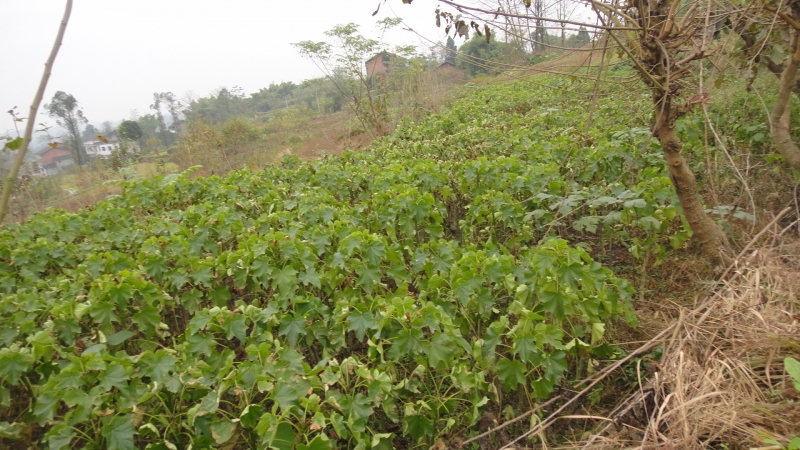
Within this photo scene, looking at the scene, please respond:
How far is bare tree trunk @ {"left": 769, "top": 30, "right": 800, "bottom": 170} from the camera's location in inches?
124

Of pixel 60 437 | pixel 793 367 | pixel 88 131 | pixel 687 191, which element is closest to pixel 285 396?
pixel 60 437

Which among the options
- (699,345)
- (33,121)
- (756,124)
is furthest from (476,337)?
(756,124)

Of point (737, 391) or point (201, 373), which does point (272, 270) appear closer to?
point (201, 373)

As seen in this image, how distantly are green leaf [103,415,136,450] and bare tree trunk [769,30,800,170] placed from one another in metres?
4.28

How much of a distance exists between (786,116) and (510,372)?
3055 mm

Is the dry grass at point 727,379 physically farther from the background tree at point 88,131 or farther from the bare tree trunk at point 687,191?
the background tree at point 88,131

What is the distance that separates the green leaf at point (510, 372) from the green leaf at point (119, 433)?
152cm

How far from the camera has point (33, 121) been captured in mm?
722

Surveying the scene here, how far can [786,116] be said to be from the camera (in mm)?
3330

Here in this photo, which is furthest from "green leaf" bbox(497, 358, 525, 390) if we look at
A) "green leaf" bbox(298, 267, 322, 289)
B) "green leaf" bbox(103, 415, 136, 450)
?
"green leaf" bbox(103, 415, 136, 450)

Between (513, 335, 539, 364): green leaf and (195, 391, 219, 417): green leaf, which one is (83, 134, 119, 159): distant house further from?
(513, 335, 539, 364): green leaf

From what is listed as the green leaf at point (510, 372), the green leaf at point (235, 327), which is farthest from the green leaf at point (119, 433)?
the green leaf at point (510, 372)

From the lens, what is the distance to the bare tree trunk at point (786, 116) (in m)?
3.14

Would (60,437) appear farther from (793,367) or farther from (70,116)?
(70,116)
